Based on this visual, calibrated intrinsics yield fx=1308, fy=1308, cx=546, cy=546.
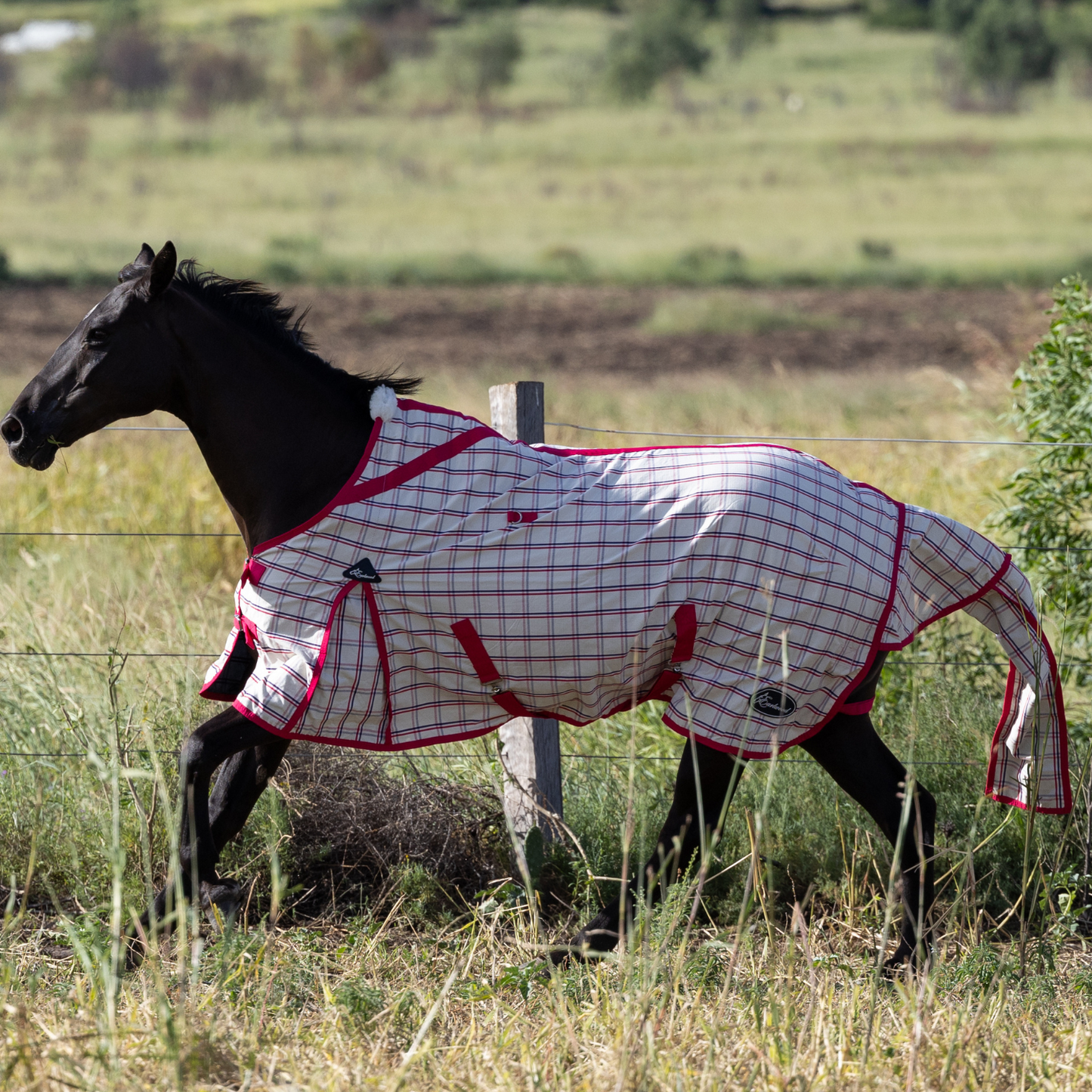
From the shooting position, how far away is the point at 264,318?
3562 millimetres

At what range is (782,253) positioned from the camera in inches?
1153

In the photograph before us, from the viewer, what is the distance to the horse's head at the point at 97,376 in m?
3.38

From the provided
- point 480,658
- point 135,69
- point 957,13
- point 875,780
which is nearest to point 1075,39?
point 957,13

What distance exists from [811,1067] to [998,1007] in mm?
617

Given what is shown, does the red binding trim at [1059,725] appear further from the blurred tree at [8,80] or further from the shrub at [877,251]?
the blurred tree at [8,80]

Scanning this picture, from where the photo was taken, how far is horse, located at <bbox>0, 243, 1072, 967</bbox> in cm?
333

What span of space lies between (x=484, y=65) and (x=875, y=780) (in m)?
70.6

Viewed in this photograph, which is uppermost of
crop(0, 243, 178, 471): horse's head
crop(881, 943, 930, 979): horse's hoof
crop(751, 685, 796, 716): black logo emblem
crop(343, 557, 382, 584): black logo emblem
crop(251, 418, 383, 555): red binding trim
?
crop(0, 243, 178, 471): horse's head

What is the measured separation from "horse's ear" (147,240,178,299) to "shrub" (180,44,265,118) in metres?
69.1

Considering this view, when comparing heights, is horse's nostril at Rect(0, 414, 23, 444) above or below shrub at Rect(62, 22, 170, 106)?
below

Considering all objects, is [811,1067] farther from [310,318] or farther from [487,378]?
[310,318]

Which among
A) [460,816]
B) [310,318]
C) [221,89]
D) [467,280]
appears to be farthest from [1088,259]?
[221,89]

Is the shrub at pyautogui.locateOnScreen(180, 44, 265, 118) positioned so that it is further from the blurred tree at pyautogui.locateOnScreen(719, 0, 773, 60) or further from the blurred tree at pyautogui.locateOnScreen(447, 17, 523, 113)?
the blurred tree at pyautogui.locateOnScreen(719, 0, 773, 60)

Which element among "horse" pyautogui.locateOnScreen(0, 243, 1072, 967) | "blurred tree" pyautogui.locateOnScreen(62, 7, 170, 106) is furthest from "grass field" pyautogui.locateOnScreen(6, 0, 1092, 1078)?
"blurred tree" pyautogui.locateOnScreen(62, 7, 170, 106)
